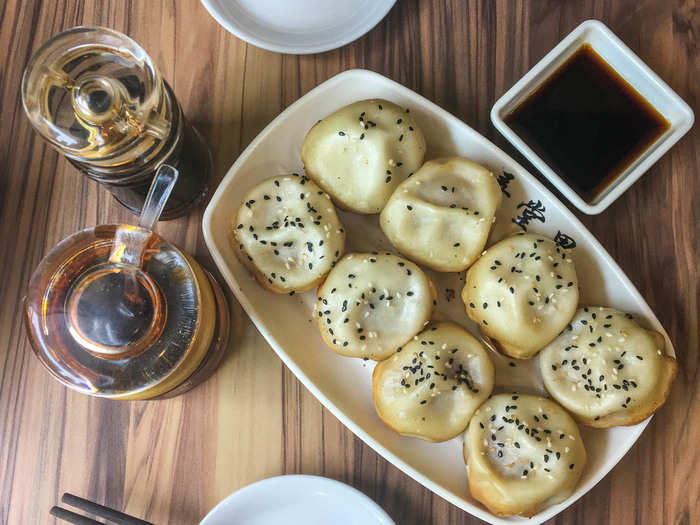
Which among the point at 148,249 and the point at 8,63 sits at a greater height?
the point at 8,63

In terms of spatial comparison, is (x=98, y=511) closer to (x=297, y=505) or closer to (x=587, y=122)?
(x=297, y=505)

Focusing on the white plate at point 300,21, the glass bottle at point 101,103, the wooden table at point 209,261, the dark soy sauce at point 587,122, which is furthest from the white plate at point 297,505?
the white plate at point 300,21

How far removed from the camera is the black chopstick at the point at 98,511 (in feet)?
4.54

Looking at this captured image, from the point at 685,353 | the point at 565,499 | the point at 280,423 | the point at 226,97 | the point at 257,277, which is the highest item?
the point at 226,97

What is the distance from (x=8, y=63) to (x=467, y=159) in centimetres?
111

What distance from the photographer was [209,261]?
148 centimetres

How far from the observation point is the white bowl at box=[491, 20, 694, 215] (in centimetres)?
135

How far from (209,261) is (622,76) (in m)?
1.01

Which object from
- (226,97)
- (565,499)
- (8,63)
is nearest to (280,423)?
(565,499)

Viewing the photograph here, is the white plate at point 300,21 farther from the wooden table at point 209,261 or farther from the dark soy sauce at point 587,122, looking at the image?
the dark soy sauce at point 587,122

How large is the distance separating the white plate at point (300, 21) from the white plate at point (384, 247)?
127mm

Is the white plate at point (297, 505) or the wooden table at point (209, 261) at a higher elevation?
the wooden table at point (209, 261)

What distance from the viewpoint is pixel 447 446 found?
4.62 ft

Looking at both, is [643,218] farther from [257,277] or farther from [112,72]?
[112,72]
